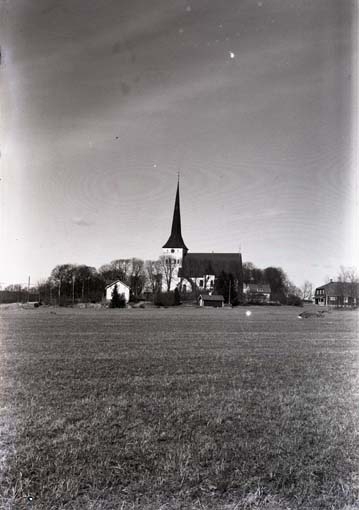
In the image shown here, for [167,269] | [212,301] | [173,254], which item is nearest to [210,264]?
[173,254]

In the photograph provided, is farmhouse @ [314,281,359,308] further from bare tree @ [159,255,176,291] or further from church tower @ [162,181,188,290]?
bare tree @ [159,255,176,291]

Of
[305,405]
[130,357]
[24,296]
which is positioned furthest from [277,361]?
[24,296]

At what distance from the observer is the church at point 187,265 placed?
104 m

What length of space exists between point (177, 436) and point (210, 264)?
336ft

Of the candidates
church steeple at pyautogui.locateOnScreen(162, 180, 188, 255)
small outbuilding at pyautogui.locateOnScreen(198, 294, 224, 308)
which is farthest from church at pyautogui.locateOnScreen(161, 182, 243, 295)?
small outbuilding at pyautogui.locateOnScreen(198, 294, 224, 308)

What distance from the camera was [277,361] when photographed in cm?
1310

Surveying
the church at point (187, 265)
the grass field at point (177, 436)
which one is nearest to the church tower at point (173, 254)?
the church at point (187, 265)

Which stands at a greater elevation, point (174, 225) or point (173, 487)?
point (174, 225)

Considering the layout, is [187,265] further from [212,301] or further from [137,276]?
[212,301]

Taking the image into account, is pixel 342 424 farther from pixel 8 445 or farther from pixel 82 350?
pixel 82 350

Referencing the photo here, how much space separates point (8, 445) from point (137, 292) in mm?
92760

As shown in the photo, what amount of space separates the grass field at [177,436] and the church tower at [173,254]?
9190 centimetres

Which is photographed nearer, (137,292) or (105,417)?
(105,417)

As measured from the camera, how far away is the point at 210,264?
107688mm
